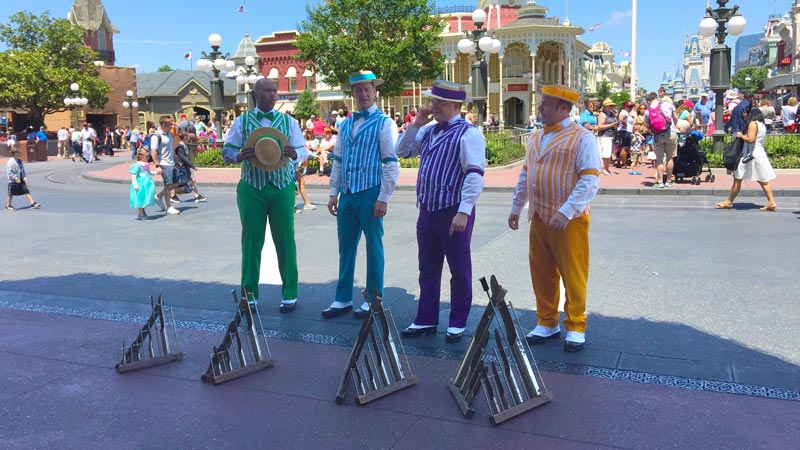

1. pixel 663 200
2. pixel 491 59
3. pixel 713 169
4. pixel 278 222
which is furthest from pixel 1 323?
pixel 491 59

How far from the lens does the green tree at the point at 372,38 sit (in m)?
40.8

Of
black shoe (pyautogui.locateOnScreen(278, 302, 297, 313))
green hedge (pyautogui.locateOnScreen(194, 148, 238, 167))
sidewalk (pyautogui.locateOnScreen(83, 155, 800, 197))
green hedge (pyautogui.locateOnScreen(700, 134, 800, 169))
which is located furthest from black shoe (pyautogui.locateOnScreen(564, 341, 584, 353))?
green hedge (pyautogui.locateOnScreen(194, 148, 238, 167))

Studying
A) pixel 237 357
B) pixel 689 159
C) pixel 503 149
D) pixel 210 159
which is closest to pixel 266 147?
pixel 237 357

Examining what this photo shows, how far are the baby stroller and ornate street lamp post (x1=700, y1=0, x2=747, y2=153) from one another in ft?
11.4

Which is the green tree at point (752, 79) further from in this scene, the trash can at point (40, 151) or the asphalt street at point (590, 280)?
the asphalt street at point (590, 280)

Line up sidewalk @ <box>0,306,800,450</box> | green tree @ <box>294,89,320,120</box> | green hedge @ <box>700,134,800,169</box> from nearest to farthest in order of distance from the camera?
sidewalk @ <box>0,306,800,450</box>
green hedge @ <box>700,134,800,169</box>
green tree @ <box>294,89,320,120</box>

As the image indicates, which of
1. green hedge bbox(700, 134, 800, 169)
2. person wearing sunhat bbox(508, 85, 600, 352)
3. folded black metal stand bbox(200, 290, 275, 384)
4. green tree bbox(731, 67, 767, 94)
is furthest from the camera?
green tree bbox(731, 67, 767, 94)

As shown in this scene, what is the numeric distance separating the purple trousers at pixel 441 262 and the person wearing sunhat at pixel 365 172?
50cm

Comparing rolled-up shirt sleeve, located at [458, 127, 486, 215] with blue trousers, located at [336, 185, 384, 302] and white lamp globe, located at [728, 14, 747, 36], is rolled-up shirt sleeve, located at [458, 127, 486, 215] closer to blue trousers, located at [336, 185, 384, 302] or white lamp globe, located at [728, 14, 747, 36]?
blue trousers, located at [336, 185, 384, 302]

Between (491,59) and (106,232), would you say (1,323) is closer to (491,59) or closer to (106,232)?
(106,232)

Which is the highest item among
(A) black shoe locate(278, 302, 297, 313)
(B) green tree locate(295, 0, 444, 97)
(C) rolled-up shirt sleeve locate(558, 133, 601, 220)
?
(B) green tree locate(295, 0, 444, 97)

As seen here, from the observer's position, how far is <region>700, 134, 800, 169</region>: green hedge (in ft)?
50.4

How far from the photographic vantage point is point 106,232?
10234mm

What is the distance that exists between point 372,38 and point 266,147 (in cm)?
3799
